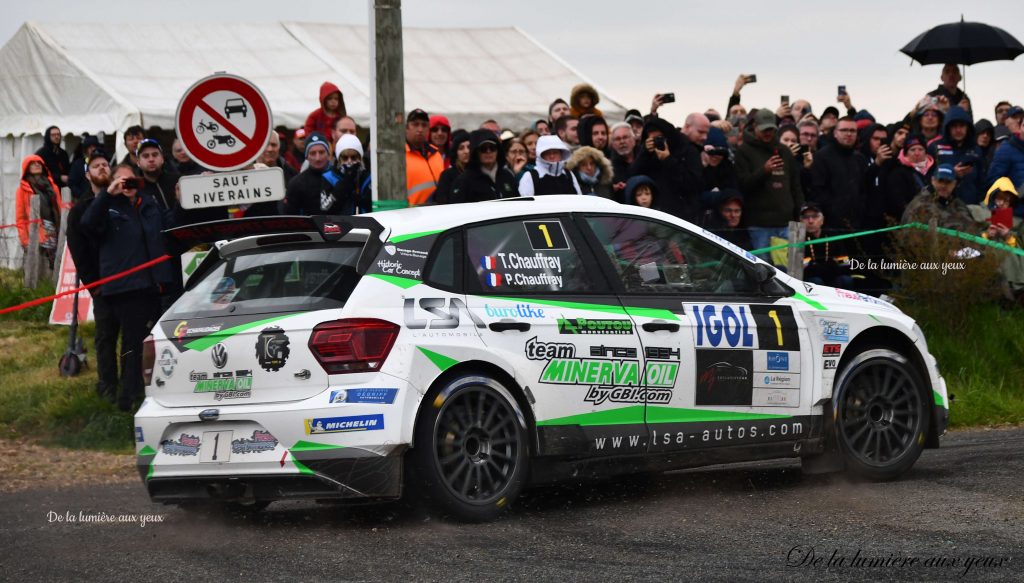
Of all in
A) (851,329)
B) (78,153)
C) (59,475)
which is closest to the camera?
(851,329)

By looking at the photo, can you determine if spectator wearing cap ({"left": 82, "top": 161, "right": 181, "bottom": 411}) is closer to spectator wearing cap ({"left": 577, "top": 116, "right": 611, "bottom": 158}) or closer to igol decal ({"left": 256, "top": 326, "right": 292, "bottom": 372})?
spectator wearing cap ({"left": 577, "top": 116, "right": 611, "bottom": 158})

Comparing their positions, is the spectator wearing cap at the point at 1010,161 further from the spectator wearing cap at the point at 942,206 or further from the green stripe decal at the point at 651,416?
the green stripe decal at the point at 651,416

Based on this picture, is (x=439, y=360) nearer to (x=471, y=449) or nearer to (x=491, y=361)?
(x=491, y=361)

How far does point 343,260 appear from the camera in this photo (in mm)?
8406

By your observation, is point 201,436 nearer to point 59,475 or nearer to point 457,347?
point 457,347

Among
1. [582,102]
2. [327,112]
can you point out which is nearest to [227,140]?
[327,112]

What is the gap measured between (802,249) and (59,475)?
694 cm

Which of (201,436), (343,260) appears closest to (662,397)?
(343,260)

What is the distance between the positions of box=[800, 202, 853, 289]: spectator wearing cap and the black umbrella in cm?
652

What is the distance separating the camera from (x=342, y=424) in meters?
8.04

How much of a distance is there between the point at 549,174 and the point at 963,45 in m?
9.16

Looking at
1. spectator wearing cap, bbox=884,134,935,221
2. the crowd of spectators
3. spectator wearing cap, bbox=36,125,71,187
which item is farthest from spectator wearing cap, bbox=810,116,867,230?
spectator wearing cap, bbox=36,125,71,187

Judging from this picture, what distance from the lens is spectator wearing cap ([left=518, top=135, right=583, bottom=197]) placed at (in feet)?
44.2

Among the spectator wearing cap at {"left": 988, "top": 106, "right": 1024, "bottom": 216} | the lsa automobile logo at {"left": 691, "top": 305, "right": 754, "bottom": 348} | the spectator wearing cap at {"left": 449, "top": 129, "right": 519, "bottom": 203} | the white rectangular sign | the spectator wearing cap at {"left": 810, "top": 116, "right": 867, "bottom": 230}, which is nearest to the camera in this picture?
the lsa automobile logo at {"left": 691, "top": 305, "right": 754, "bottom": 348}
